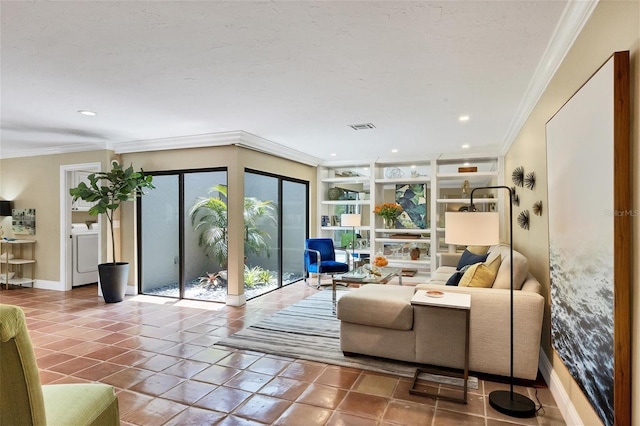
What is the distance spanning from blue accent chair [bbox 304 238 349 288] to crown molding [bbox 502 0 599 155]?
3511mm

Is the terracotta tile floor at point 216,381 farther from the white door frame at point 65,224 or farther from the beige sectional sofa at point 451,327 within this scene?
the white door frame at point 65,224

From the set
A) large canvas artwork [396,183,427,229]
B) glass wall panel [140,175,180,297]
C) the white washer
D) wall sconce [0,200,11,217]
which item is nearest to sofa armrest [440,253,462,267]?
large canvas artwork [396,183,427,229]

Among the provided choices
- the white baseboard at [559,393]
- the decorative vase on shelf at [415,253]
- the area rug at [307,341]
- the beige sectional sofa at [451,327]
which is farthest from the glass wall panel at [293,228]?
the white baseboard at [559,393]

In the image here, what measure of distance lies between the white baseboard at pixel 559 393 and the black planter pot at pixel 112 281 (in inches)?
211

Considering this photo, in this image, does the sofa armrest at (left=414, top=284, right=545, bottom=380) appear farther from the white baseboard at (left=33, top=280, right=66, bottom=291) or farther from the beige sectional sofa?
the white baseboard at (left=33, top=280, right=66, bottom=291)

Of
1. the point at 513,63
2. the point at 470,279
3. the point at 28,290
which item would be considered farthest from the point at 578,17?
the point at 28,290

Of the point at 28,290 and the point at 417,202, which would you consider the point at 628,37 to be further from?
the point at 28,290

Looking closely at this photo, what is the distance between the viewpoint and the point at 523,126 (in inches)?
158

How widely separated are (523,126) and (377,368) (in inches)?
120

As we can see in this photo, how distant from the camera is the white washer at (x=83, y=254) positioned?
6344 millimetres

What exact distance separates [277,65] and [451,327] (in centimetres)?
250

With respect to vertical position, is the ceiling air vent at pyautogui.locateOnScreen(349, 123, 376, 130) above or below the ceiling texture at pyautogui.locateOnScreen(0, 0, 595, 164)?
below

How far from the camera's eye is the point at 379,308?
3.10 meters

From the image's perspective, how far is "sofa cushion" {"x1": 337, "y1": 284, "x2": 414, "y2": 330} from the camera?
3.03 meters
